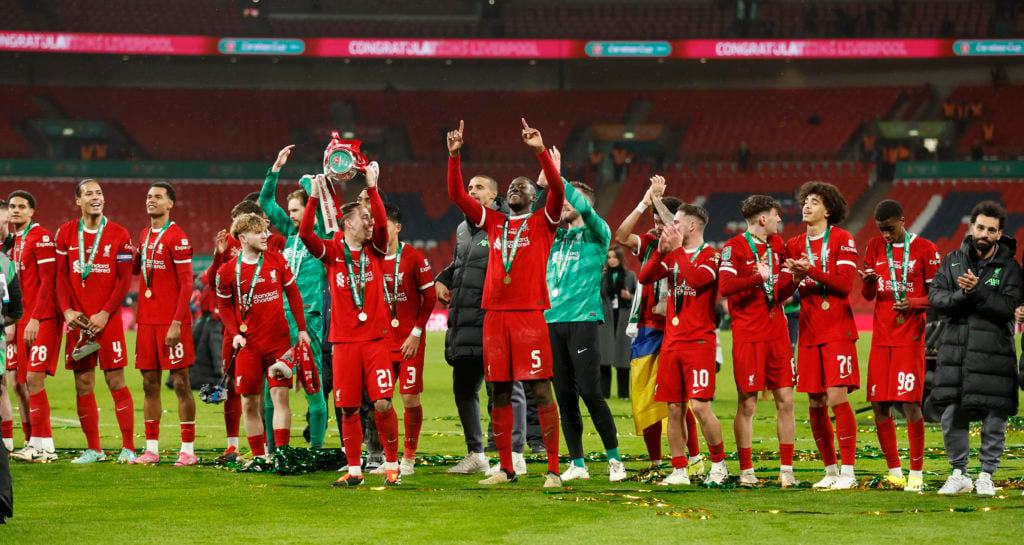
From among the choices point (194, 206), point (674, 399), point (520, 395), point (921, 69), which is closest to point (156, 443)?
point (520, 395)

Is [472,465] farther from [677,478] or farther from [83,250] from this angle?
[83,250]

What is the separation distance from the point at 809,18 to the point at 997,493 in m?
40.5

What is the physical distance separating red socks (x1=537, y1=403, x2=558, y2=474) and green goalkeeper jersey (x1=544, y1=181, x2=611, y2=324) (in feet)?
2.51

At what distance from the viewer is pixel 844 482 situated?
28.2 ft

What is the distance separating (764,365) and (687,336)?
573 mm

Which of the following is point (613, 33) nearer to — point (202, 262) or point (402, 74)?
point (402, 74)

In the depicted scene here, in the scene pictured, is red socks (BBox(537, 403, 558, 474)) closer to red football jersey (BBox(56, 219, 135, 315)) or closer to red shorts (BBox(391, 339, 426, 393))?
red shorts (BBox(391, 339, 426, 393))

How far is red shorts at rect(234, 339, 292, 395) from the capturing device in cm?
985

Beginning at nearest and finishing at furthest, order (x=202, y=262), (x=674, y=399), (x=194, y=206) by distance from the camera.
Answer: (x=674, y=399) < (x=202, y=262) < (x=194, y=206)

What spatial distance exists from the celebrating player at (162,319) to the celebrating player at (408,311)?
1.82m

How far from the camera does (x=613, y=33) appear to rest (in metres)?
46.3

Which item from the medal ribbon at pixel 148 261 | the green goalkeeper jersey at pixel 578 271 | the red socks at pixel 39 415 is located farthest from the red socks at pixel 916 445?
the red socks at pixel 39 415

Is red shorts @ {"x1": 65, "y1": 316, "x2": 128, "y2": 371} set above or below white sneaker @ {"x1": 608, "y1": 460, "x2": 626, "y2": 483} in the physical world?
above

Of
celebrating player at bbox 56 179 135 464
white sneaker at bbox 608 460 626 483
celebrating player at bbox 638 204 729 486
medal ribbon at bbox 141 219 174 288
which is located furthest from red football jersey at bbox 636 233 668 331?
celebrating player at bbox 56 179 135 464
